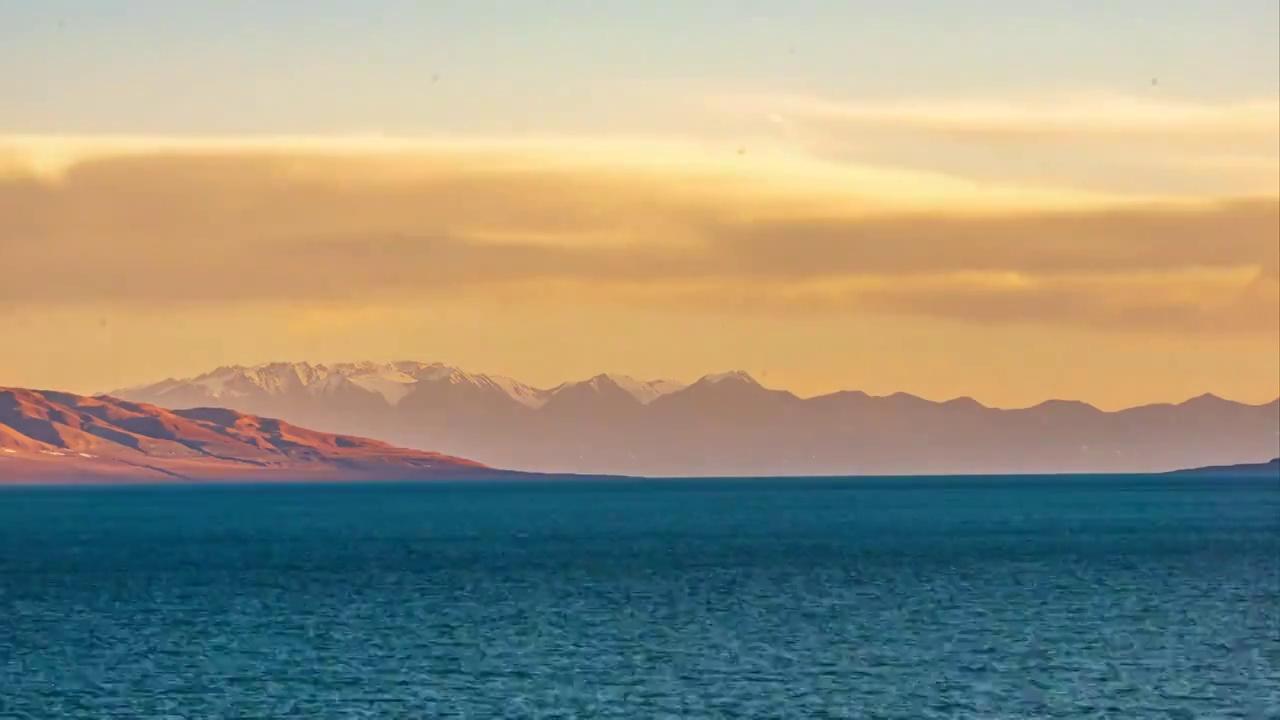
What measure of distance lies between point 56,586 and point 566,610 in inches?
1418

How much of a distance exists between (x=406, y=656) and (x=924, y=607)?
2794cm

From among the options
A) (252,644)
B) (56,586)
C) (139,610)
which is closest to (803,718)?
(252,644)

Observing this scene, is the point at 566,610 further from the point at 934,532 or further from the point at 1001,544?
the point at 934,532

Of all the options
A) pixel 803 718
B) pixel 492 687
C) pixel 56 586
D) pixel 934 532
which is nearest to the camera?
pixel 803 718

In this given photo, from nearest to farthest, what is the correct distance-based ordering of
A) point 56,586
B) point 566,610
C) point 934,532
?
point 566,610 < point 56,586 < point 934,532

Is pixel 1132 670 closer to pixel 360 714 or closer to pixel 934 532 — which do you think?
pixel 360 714

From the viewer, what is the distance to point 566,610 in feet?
285

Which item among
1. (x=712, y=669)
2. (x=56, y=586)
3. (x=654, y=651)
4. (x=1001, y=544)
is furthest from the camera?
(x=1001, y=544)

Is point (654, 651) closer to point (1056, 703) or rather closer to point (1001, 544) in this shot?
point (1056, 703)

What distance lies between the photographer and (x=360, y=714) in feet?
183

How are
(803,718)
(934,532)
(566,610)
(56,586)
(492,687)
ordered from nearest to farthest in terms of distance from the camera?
(803,718) → (492,687) → (566,610) → (56,586) → (934,532)

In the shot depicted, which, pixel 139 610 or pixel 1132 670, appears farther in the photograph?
pixel 139 610

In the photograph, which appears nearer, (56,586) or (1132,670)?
(1132,670)

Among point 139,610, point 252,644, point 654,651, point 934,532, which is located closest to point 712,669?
point 654,651
